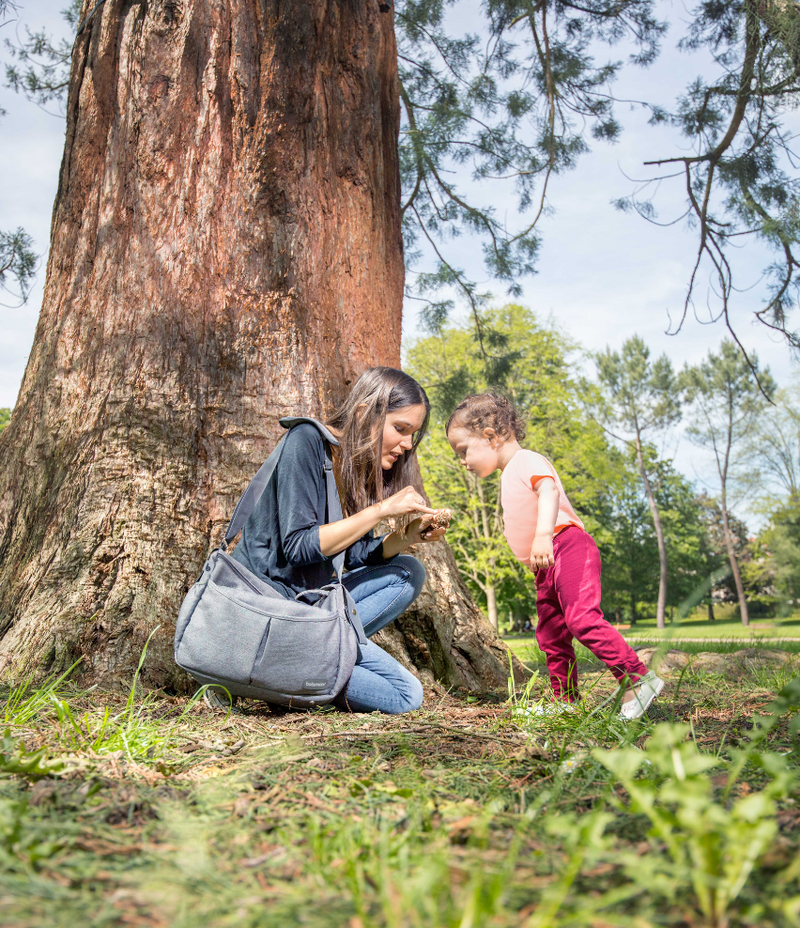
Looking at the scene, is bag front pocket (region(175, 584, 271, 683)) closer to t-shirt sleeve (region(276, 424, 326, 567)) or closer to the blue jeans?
t-shirt sleeve (region(276, 424, 326, 567))

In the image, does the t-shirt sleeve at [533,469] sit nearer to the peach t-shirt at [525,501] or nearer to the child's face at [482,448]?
the peach t-shirt at [525,501]

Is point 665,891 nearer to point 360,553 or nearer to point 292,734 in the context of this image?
point 292,734

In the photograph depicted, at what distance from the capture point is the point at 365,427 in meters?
2.39

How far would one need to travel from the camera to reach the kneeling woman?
2.12 metres

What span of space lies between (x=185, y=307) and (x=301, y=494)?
1.19 m

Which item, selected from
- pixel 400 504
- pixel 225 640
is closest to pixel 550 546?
pixel 400 504

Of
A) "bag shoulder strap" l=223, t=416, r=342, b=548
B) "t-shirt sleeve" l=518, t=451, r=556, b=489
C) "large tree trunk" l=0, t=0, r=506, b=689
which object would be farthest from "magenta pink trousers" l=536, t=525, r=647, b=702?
"bag shoulder strap" l=223, t=416, r=342, b=548

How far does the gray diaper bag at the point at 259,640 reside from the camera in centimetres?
192

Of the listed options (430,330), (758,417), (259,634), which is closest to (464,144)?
(430,330)

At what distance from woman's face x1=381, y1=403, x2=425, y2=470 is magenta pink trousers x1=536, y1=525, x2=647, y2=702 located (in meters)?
0.75

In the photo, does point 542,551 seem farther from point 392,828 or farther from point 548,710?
point 392,828

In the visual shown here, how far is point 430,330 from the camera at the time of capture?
22.5 feet

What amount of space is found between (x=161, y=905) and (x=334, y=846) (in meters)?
0.25

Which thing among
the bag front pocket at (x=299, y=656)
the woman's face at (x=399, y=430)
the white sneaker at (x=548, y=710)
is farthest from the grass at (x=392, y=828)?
the woman's face at (x=399, y=430)
